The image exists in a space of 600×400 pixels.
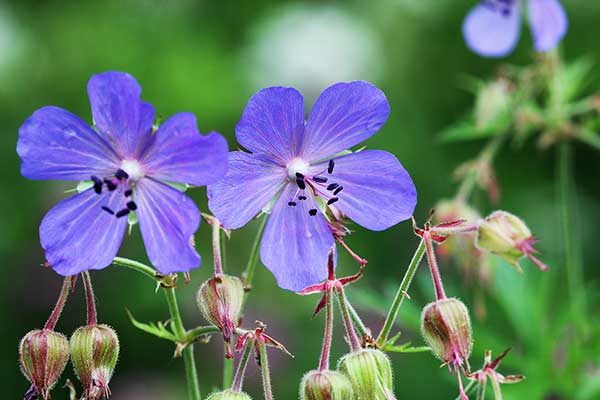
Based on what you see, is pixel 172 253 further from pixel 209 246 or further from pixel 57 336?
pixel 209 246

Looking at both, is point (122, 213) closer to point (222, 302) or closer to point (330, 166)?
point (222, 302)

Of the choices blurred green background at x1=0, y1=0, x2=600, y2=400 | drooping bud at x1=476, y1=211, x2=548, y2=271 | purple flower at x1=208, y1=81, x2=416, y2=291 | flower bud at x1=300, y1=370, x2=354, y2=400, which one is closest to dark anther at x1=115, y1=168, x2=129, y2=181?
purple flower at x1=208, y1=81, x2=416, y2=291

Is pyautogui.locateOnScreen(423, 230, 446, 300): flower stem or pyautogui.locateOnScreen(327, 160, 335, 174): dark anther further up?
pyautogui.locateOnScreen(327, 160, 335, 174): dark anther

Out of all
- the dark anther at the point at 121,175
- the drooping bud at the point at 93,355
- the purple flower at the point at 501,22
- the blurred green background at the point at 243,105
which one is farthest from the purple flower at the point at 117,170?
the blurred green background at the point at 243,105

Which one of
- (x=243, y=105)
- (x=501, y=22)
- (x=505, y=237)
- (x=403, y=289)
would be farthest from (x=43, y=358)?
(x=243, y=105)

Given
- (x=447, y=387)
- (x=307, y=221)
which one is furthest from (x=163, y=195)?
(x=447, y=387)

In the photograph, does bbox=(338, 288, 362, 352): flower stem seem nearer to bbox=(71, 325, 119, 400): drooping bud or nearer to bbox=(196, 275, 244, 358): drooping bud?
bbox=(196, 275, 244, 358): drooping bud
